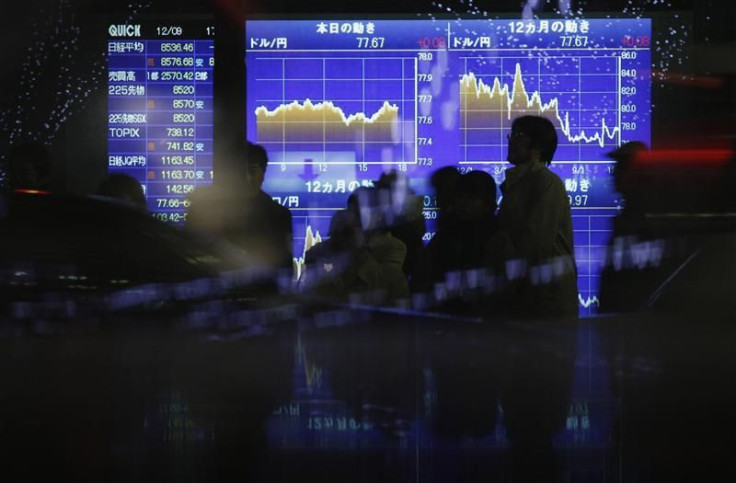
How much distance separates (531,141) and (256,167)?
1464 mm

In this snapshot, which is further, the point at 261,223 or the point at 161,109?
the point at 161,109

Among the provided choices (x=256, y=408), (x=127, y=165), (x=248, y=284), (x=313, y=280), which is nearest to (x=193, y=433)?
(x=256, y=408)

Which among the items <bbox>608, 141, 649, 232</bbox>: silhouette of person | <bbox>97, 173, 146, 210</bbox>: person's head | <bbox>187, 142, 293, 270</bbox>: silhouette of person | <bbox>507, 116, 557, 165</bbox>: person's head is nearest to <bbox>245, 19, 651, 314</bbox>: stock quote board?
<bbox>608, 141, 649, 232</bbox>: silhouette of person

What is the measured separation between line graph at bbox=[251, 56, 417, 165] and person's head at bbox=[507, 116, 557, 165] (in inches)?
50.4

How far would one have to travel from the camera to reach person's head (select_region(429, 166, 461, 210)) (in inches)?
216

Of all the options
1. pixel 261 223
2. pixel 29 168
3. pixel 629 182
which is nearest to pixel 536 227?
pixel 629 182

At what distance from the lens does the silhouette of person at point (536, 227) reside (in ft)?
15.0

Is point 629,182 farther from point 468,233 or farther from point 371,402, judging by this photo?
point 371,402

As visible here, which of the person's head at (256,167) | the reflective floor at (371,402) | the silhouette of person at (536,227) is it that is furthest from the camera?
the person's head at (256,167)

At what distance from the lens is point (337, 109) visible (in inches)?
232

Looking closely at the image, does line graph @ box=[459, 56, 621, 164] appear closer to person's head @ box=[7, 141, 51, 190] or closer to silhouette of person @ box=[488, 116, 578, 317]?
silhouette of person @ box=[488, 116, 578, 317]

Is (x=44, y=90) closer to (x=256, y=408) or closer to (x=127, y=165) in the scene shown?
(x=127, y=165)

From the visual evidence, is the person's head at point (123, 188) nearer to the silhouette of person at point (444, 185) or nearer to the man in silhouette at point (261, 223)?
the man in silhouette at point (261, 223)

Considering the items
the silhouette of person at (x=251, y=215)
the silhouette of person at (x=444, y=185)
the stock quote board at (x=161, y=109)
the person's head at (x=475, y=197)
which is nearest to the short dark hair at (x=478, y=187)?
the person's head at (x=475, y=197)
